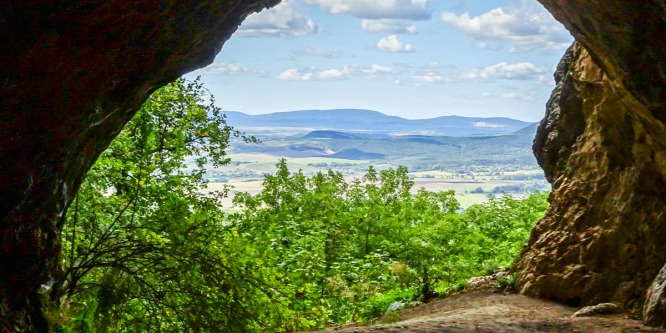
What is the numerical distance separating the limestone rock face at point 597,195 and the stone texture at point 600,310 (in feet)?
0.68

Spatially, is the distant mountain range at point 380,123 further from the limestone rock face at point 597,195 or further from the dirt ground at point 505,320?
the dirt ground at point 505,320

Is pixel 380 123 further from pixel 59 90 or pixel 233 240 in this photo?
pixel 59 90

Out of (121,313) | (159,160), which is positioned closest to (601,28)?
A: (121,313)

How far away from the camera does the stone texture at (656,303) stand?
7809 millimetres

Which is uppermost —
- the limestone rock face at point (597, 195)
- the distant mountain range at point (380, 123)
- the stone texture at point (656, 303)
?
the distant mountain range at point (380, 123)

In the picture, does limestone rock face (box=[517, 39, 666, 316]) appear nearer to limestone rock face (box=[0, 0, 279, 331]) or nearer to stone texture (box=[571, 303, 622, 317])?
stone texture (box=[571, 303, 622, 317])

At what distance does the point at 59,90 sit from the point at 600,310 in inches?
293

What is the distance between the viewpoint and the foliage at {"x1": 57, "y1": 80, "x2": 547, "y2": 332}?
788cm

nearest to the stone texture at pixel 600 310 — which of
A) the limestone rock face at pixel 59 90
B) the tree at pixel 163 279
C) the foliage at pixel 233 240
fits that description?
the foliage at pixel 233 240

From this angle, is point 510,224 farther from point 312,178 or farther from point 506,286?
point 506,286

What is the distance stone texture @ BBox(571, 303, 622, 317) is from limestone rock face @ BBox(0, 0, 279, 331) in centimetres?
620

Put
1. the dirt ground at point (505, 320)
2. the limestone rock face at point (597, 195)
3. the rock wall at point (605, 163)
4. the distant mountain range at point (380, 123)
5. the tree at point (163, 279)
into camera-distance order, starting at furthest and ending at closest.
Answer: the distant mountain range at point (380, 123), the limestone rock face at point (597, 195), the dirt ground at point (505, 320), the tree at point (163, 279), the rock wall at point (605, 163)

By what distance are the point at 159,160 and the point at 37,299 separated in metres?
7.36

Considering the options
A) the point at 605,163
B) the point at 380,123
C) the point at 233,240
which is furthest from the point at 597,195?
the point at 380,123
